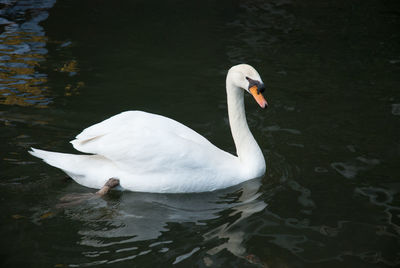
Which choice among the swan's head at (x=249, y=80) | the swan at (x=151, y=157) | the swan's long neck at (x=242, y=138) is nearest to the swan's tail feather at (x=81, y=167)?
the swan at (x=151, y=157)

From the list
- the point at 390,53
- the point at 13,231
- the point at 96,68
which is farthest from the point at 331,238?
the point at 390,53

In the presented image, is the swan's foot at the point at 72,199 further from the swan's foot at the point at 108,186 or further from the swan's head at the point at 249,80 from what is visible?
the swan's head at the point at 249,80

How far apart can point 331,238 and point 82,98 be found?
4.77 m

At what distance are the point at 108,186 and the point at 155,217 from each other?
679mm

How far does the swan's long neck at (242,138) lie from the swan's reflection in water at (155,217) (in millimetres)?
171

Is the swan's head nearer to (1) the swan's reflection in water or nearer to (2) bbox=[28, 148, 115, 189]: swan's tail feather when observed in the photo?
(1) the swan's reflection in water

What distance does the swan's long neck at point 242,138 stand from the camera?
20.9 ft

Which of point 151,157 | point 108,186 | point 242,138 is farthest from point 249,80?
point 108,186

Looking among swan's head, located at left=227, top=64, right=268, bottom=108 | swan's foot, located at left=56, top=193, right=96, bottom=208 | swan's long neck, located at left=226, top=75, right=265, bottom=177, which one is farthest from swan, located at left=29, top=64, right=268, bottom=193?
swan's foot, located at left=56, top=193, right=96, bottom=208

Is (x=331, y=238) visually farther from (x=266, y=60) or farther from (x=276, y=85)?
(x=266, y=60)

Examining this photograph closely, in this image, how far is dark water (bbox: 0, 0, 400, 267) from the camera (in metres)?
5.18

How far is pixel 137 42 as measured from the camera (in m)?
11.5

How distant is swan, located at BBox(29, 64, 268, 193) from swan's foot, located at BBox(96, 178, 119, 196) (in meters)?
0.07

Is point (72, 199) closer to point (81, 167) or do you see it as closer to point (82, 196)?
point (82, 196)
